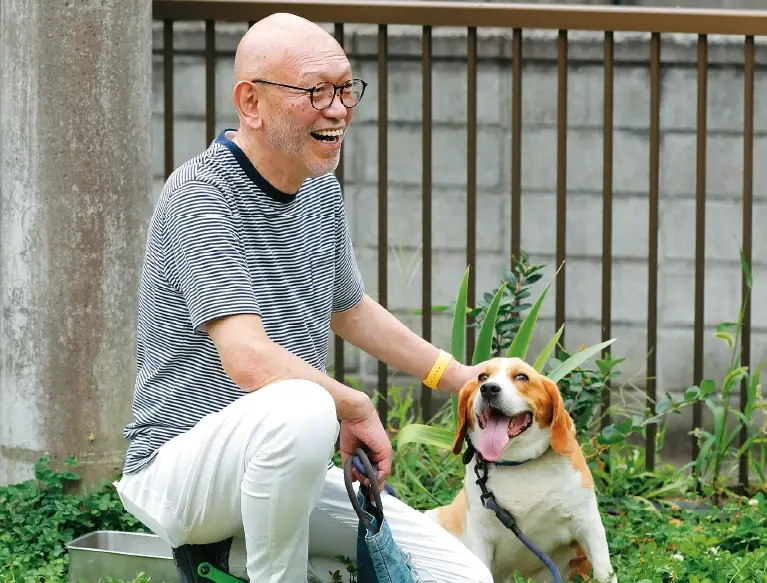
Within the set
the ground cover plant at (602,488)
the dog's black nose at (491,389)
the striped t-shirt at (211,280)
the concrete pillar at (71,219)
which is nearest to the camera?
the striped t-shirt at (211,280)

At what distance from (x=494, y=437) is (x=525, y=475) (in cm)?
17

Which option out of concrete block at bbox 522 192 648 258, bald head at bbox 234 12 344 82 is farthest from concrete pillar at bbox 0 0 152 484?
concrete block at bbox 522 192 648 258

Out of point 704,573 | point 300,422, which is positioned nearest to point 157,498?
point 300,422

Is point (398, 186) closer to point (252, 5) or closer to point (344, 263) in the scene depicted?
point (252, 5)

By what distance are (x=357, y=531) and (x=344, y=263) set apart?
68 cm

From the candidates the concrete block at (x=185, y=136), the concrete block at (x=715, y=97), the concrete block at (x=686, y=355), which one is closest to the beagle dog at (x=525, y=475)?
the concrete block at (x=686, y=355)

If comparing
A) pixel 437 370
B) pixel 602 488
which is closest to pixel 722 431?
pixel 602 488

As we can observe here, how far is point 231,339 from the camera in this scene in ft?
8.68

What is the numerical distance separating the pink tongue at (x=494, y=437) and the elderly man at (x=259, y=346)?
25 centimetres

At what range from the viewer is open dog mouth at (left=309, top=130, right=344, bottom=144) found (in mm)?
2854

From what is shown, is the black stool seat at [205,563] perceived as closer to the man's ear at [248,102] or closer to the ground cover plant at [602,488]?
the ground cover plant at [602,488]

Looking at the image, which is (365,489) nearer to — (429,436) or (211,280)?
(211,280)

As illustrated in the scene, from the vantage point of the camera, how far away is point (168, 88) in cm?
459

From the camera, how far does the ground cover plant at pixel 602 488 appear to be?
3.60 m
